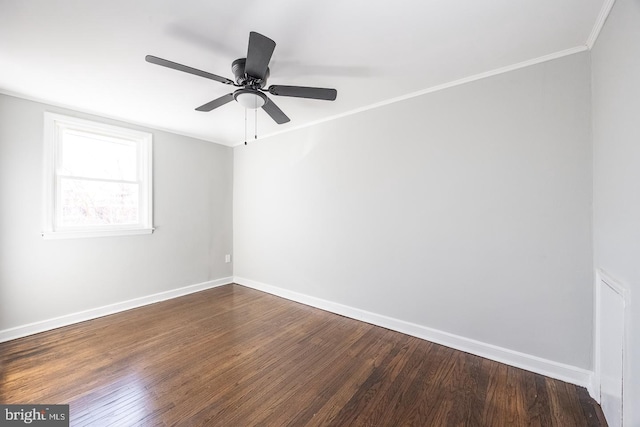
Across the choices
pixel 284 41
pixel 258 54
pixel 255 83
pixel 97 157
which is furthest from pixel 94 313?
pixel 284 41

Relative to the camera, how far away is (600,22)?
1505 millimetres

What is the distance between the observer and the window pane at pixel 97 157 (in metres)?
2.84

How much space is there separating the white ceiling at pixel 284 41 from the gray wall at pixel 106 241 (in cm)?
64

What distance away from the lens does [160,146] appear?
349 centimetres

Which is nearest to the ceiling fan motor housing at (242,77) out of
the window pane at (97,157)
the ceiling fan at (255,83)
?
the ceiling fan at (255,83)

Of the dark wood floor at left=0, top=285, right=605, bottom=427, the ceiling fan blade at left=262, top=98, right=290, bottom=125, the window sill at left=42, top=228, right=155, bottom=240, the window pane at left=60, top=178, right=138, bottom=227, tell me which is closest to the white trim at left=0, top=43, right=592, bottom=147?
the window pane at left=60, top=178, right=138, bottom=227

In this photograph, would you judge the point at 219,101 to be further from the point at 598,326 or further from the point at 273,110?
the point at 598,326

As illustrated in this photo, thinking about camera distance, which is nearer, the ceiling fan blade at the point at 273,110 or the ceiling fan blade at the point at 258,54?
the ceiling fan blade at the point at 258,54

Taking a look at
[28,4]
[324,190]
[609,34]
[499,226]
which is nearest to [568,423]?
[499,226]

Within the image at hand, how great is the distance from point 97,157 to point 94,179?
11.6 inches

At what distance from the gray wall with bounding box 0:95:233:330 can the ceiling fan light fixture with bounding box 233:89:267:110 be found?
7.34ft

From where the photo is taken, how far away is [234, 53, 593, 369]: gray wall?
5.93ft

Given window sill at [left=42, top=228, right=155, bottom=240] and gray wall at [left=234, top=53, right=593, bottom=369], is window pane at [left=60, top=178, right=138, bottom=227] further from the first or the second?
gray wall at [left=234, top=53, right=593, bottom=369]

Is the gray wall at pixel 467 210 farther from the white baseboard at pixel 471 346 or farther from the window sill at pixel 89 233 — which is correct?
the window sill at pixel 89 233
